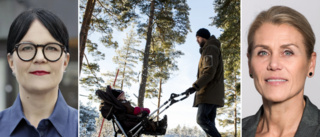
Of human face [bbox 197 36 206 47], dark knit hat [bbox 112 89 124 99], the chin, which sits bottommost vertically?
the chin

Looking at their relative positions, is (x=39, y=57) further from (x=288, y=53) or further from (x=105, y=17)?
(x=288, y=53)

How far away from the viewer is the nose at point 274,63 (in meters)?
1.82

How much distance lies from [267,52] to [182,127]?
4.28ft

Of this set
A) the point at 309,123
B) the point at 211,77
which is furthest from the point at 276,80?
the point at 211,77

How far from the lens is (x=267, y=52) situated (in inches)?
73.5

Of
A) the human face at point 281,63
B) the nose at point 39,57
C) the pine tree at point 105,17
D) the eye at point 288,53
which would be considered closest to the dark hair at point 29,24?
the nose at point 39,57

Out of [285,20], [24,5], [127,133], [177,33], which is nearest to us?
[285,20]

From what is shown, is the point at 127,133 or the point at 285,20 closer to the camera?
the point at 285,20

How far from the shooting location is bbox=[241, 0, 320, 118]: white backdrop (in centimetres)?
222

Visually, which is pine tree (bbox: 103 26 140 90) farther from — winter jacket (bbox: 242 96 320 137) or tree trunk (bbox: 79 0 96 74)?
winter jacket (bbox: 242 96 320 137)

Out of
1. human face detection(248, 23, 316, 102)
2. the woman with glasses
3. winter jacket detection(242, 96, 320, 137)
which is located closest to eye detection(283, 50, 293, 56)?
human face detection(248, 23, 316, 102)

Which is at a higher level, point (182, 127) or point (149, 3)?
point (149, 3)

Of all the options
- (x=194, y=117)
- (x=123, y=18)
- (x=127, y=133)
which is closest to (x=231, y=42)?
(x=194, y=117)

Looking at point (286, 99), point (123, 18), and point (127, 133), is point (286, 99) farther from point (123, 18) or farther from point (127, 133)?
point (123, 18)
